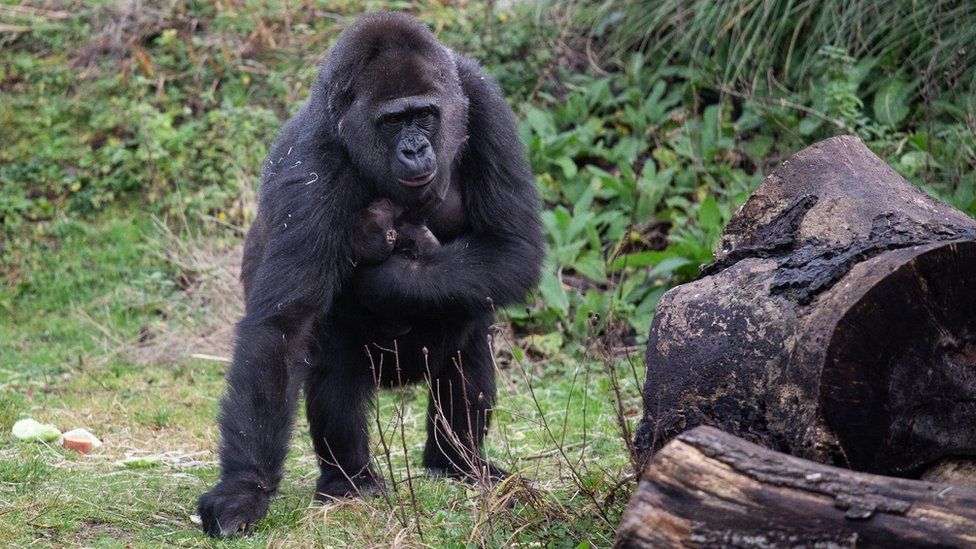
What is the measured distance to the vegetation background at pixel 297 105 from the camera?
5547mm

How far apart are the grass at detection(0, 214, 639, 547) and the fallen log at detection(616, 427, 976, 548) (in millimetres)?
893

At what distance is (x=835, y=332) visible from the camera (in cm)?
276

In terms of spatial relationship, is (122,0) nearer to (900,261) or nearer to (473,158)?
(473,158)

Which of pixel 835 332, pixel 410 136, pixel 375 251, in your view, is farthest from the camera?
pixel 375 251

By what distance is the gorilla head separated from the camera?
4.18m

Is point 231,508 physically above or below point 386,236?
below

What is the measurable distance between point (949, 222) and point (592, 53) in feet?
20.1

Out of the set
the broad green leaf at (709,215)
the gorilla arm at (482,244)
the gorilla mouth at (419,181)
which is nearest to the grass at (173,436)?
the gorilla arm at (482,244)

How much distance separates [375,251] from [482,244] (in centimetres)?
46

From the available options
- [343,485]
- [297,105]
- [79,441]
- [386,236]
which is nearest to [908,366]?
[386,236]

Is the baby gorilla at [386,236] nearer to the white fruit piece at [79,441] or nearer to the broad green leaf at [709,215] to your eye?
the white fruit piece at [79,441]

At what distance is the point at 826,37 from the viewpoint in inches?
301

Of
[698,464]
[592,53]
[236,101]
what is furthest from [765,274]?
[236,101]

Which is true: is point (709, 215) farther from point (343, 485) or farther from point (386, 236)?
point (343, 485)
